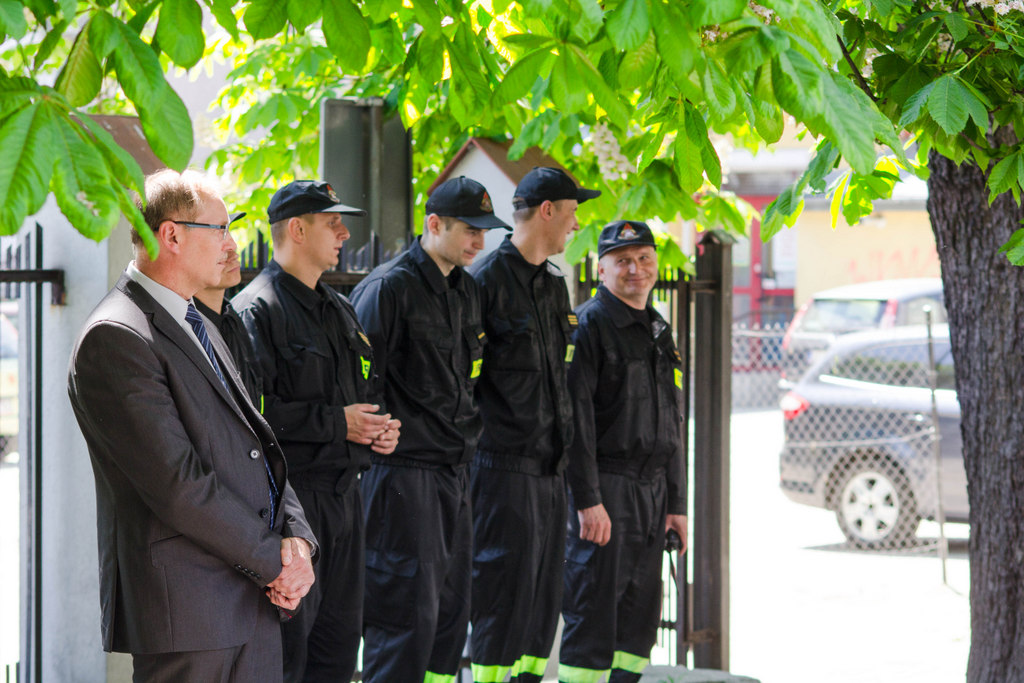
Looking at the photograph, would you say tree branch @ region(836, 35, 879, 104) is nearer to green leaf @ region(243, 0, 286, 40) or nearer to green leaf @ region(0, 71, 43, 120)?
green leaf @ region(243, 0, 286, 40)

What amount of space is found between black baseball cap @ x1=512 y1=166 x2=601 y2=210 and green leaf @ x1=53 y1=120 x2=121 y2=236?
11.1ft

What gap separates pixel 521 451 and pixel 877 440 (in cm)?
595

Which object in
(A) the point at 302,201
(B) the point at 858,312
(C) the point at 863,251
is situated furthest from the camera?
(C) the point at 863,251

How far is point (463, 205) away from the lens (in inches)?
193

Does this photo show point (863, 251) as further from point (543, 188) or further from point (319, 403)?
point (319, 403)

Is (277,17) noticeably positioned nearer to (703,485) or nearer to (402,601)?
(402,601)

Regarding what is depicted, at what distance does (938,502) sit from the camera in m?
9.12

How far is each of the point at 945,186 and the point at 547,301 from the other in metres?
1.69

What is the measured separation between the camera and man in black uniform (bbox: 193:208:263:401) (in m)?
4.07

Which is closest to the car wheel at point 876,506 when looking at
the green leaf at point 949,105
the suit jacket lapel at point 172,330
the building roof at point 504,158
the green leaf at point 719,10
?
the building roof at point 504,158

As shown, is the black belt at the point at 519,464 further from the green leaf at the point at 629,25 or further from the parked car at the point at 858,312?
the parked car at the point at 858,312

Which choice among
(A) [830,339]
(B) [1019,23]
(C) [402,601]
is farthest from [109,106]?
(A) [830,339]

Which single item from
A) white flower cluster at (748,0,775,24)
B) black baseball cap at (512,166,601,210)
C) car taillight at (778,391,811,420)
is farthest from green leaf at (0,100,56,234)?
car taillight at (778,391,811,420)

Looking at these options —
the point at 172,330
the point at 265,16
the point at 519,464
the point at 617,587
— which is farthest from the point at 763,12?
the point at 617,587
